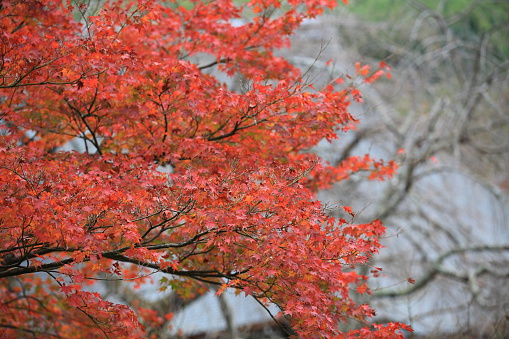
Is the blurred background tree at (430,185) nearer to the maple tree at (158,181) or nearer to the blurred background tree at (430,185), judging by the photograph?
the blurred background tree at (430,185)

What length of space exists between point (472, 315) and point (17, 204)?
6.75 meters

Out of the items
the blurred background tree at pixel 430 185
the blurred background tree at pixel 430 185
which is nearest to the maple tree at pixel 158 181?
the blurred background tree at pixel 430 185

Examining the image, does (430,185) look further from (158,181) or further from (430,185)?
(158,181)

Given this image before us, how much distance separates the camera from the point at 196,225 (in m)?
4.35

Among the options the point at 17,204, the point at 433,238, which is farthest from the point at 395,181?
the point at 17,204

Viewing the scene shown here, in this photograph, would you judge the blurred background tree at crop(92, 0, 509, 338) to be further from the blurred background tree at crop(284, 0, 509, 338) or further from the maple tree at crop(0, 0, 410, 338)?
the maple tree at crop(0, 0, 410, 338)

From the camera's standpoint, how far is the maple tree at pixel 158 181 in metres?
4.26

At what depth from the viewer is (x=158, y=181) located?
4.61 meters

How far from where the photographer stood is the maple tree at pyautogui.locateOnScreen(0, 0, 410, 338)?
168 inches

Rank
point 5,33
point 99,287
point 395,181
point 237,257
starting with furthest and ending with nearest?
point 99,287 → point 395,181 → point 237,257 → point 5,33

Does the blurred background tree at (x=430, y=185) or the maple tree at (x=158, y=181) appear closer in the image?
the maple tree at (x=158, y=181)

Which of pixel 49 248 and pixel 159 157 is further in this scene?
pixel 159 157

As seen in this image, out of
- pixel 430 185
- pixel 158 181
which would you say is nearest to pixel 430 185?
pixel 430 185

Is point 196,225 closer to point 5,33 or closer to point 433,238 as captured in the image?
point 5,33
